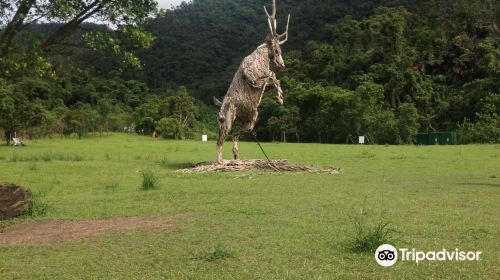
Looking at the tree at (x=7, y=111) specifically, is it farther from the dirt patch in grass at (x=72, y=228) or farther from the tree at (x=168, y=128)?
the dirt patch in grass at (x=72, y=228)

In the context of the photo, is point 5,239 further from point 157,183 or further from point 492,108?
point 492,108

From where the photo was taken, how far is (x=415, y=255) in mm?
5062

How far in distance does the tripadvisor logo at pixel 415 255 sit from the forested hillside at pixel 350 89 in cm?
2430

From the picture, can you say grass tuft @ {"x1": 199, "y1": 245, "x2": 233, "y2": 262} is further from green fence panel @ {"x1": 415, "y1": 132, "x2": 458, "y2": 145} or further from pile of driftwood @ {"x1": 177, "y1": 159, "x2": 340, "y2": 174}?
green fence panel @ {"x1": 415, "y1": 132, "x2": 458, "y2": 145}

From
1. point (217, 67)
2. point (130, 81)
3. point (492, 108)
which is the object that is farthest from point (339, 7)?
point (492, 108)

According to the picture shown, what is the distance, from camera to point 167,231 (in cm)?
651

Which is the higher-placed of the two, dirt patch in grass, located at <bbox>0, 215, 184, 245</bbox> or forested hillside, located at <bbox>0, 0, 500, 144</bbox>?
forested hillside, located at <bbox>0, 0, 500, 144</bbox>

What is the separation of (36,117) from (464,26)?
116 ft

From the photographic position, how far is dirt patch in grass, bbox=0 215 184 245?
6451 mm

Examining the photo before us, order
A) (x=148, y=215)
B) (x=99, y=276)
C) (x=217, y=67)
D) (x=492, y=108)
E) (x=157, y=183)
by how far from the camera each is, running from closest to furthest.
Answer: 1. (x=99, y=276)
2. (x=148, y=215)
3. (x=157, y=183)
4. (x=492, y=108)
5. (x=217, y=67)

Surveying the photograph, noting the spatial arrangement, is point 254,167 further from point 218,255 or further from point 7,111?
point 7,111

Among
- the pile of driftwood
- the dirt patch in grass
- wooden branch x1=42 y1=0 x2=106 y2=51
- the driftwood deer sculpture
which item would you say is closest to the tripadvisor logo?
the dirt patch in grass

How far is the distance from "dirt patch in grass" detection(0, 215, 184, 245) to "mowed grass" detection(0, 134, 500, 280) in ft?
0.90

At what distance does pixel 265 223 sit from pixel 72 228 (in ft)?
8.33
